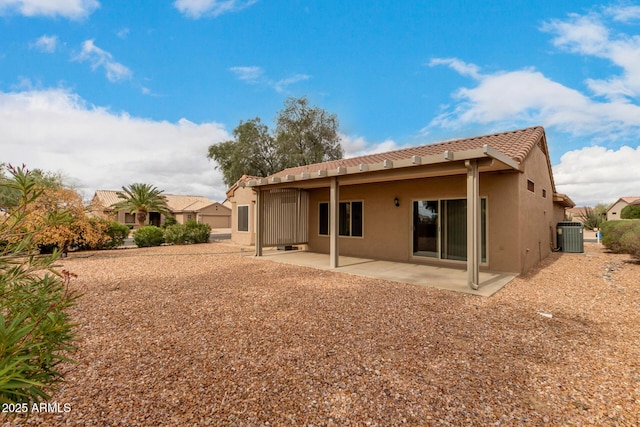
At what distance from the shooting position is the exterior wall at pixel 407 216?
7824 millimetres

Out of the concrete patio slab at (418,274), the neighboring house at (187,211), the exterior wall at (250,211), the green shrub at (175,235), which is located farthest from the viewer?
the neighboring house at (187,211)

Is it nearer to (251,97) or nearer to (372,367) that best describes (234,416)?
(372,367)

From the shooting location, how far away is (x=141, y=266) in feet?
31.3

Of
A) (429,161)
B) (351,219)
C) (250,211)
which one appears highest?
(429,161)

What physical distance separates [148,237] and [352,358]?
631 inches

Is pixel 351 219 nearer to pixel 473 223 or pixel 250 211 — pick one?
pixel 473 223

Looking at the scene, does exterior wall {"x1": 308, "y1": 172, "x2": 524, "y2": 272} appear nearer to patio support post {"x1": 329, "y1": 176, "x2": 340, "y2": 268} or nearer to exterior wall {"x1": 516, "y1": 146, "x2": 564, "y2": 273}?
exterior wall {"x1": 516, "y1": 146, "x2": 564, "y2": 273}

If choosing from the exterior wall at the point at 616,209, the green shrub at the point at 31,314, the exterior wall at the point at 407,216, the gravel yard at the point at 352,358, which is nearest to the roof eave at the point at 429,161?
the exterior wall at the point at 407,216

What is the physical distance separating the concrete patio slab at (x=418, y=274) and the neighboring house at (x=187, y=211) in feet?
92.7

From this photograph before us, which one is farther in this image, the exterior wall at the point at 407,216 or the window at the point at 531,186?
the window at the point at 531,186

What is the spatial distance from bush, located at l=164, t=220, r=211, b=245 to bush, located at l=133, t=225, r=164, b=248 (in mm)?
423

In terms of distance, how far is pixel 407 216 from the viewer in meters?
9.68

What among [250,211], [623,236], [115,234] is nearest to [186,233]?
[115,234]

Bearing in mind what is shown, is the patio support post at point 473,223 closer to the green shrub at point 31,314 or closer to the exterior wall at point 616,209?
the green shrub at point 31,314
